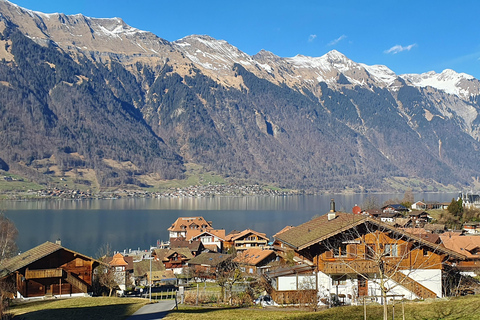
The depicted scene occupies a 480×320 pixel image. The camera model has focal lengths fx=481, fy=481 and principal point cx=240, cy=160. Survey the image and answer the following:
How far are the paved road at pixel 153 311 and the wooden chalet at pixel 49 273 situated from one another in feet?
37.2

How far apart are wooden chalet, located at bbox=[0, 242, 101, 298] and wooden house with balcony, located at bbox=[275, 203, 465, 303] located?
18.5m

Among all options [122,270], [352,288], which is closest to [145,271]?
[122,270]

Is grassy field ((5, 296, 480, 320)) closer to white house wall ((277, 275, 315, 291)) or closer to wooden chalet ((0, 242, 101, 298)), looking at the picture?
white house wall ((277, 275, 315, 291))

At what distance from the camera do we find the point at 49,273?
34594mm

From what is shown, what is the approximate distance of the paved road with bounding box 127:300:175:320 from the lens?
21.9 metres

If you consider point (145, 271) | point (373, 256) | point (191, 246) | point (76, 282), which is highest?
point (373, 256)

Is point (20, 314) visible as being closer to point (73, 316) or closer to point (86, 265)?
point (73, 316)

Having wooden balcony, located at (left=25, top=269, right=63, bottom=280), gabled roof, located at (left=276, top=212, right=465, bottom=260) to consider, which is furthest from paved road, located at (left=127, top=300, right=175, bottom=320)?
wooden balcony, located at (left=25, top=269, right=63, bottom=280)

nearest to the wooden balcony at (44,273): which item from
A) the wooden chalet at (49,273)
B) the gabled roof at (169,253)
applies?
the wooden chalet at (49,273)

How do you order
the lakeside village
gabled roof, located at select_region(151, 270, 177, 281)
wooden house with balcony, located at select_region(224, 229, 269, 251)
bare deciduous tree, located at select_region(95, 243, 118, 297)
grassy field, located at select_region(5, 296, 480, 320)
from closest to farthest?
grassy field, located at select_region(5, 296, 480, 320)
the lakeside village
bare deciduous tree, located at select_region(95, 243, 118, 297)
gabled roof, located at select_region(151, 270, 177, 281)
wooden house with balcony, located at select_region(224, 229, 269, 251)

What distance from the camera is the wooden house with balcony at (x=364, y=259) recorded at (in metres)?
24.0

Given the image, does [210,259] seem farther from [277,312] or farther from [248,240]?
[277,312]

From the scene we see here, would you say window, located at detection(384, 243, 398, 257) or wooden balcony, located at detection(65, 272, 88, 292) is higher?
window, located at detection(384, 243, 398, 257)

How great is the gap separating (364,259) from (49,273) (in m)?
22.8
